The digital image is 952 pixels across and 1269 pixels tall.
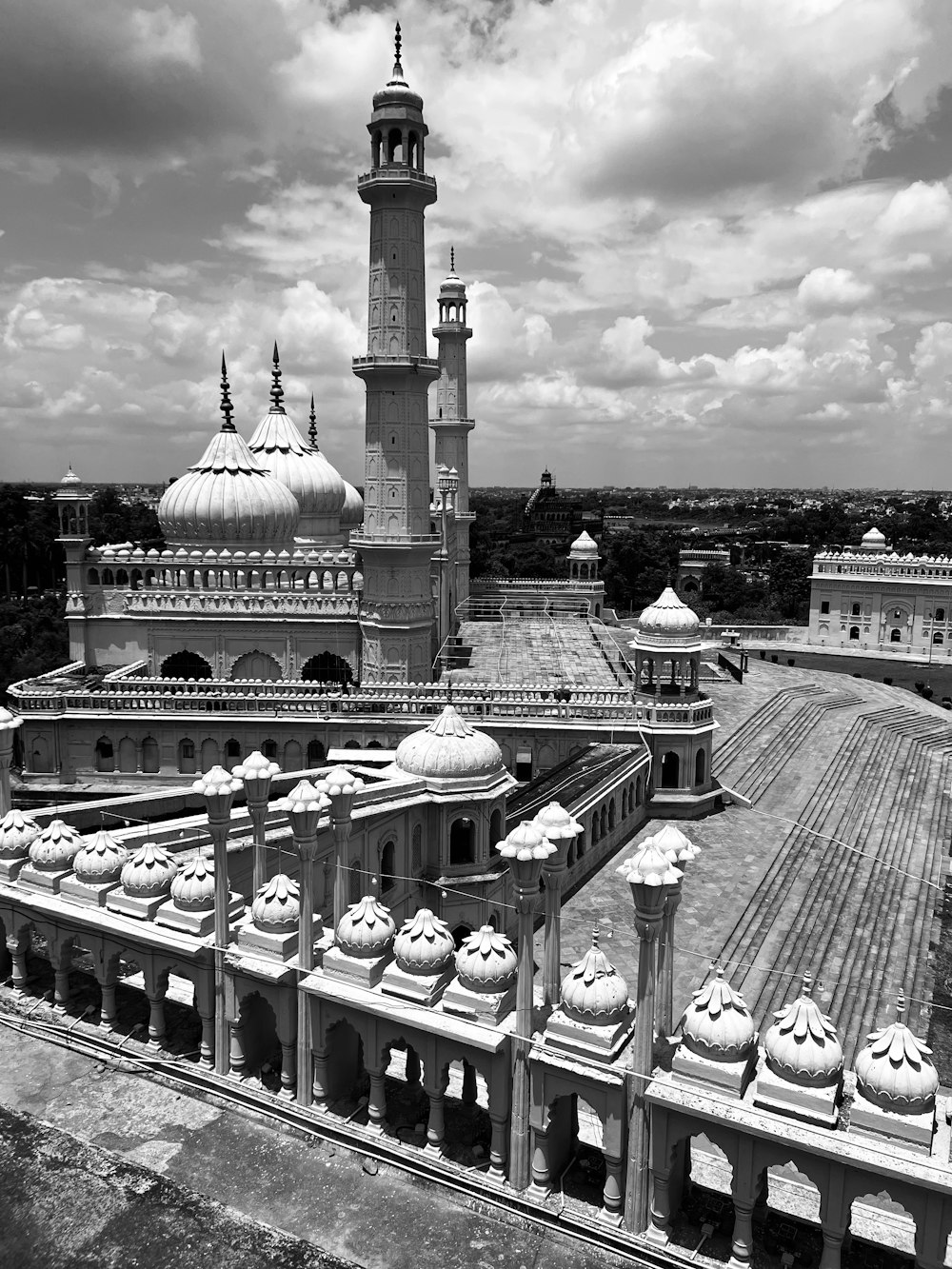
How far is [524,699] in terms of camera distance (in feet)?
84.5

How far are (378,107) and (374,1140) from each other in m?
25.9

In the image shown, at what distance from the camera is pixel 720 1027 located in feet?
27.5

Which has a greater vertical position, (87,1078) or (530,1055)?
(530,1055)

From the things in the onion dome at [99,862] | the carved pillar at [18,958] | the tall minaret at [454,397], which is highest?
the tall minaret at [454,397]

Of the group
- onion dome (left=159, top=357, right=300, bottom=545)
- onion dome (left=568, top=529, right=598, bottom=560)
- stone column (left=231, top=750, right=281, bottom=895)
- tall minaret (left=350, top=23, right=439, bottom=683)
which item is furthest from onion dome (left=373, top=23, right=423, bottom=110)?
onion dome (left=568, top=529, right=598, bottom=560)

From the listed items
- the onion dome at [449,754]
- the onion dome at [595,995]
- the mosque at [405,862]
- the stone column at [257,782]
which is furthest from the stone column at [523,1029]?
the onion dome at [449,754]

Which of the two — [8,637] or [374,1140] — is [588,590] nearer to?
[8,637]

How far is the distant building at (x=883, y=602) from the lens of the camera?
50031 mm

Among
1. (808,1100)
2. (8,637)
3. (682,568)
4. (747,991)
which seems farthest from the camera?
(682,568)

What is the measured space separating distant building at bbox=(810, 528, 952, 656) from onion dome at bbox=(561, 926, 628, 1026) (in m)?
46.6

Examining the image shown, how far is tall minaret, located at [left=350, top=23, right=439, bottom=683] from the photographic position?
1049 inches

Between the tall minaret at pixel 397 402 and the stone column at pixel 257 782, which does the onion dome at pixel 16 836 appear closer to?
→ the stone column at pixel 257 782

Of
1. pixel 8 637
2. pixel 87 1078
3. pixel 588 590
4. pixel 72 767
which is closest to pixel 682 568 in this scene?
pixel 588 590

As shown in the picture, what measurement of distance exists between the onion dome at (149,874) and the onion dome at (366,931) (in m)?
2.79
